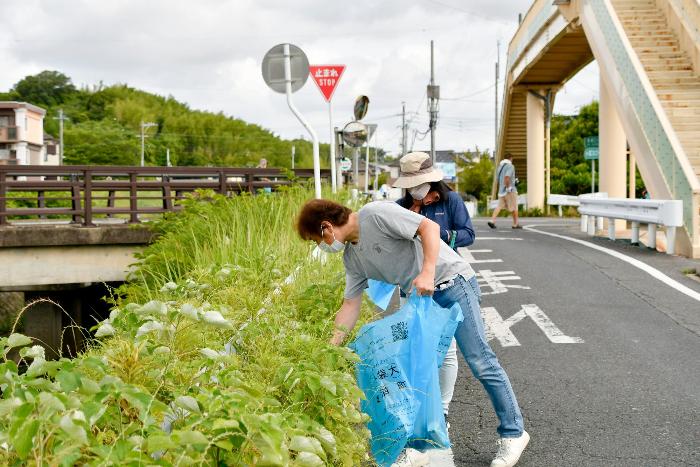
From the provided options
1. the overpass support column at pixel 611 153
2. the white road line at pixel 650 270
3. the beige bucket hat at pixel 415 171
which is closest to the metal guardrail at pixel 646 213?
the white road line at pixel 650 270

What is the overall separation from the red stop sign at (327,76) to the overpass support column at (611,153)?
906 cm

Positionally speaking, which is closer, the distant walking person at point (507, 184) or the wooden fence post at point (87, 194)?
the wooden fence post at point (87, 194)

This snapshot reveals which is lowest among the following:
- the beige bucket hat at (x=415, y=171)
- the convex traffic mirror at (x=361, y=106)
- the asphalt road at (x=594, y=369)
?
the asphalt road at (x=594, y=369)

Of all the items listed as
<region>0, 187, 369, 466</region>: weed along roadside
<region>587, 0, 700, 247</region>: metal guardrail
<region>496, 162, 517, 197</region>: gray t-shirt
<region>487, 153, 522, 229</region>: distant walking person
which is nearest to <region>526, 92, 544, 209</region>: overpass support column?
<region>487, 153, 522, 229</region>: distant walking person

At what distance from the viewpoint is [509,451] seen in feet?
15.6

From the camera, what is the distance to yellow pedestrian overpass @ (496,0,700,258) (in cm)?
1554

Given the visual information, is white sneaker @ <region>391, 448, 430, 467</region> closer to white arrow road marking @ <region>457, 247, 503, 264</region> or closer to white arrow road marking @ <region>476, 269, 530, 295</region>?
white arrow road marking @ <region>476, 269, 530, 295</region>

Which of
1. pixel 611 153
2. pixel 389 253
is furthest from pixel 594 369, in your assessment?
pixel 611 153

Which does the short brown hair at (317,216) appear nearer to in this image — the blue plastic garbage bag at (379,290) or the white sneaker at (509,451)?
the blue plastic garbage bag at (379,290)

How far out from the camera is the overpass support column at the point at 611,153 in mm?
22734

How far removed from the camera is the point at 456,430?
5.59 metres

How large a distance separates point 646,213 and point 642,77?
11.9 ft

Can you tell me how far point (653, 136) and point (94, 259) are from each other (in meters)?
12.1

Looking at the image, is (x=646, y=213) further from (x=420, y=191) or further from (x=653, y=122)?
(x=420, y=191)
